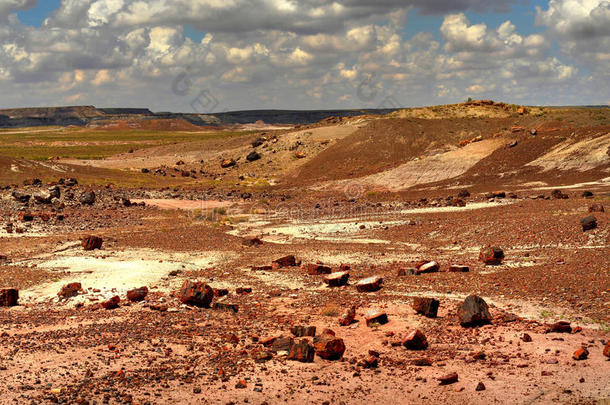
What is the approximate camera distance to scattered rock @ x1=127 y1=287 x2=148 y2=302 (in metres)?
16.7

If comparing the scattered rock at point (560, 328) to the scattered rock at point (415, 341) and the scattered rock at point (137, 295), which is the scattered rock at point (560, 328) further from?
the scattered rock at point (137, 295)

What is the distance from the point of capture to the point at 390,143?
68875 millimetres

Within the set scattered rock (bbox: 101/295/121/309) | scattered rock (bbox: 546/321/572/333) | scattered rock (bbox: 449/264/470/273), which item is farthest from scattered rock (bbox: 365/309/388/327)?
scattered rock (bbox: 101/295/121/309)

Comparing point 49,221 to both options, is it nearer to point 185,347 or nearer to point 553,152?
point 185,347

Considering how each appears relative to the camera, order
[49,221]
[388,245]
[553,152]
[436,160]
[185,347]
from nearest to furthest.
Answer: [185,347]
[388,245]
[49,221]
[553,152]
[436,160]

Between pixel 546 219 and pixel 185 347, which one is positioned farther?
pixel 546 219

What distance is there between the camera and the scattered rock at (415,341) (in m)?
12.5

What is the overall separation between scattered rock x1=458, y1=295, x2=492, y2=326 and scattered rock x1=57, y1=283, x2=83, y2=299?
11177 mm

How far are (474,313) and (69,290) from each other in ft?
38.0

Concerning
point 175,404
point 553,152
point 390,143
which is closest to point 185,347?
point 175,404

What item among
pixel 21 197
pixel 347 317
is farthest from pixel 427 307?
pixel 21 197

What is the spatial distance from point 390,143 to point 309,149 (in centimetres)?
1117

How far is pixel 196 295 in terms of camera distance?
52.3ft

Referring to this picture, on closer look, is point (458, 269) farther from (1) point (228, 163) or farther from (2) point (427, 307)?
(1) point (228, 163)
